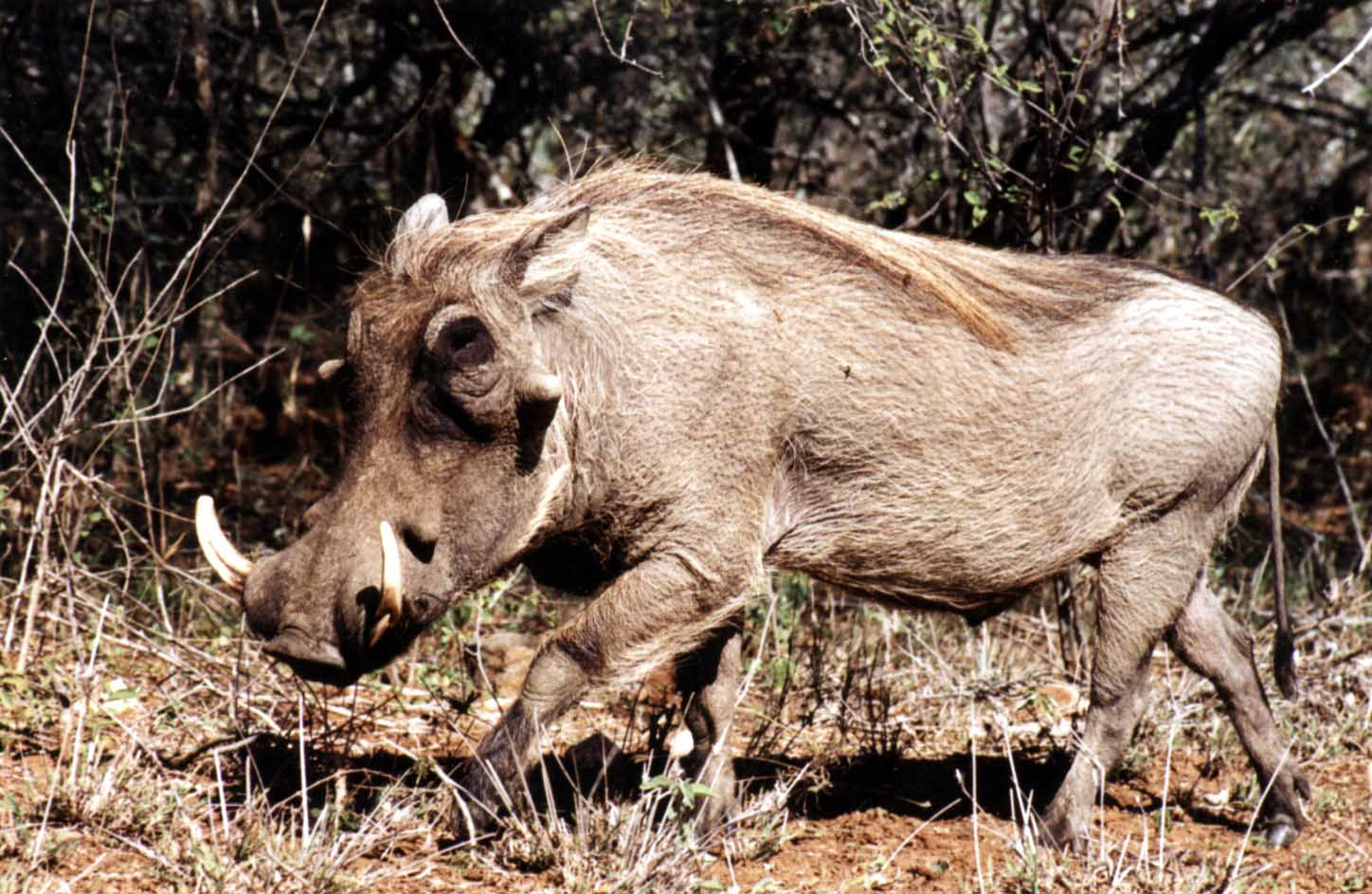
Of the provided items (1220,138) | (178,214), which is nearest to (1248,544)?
(1220,138)

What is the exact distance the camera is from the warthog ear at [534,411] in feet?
9.07

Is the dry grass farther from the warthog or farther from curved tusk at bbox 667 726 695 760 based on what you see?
the warthog

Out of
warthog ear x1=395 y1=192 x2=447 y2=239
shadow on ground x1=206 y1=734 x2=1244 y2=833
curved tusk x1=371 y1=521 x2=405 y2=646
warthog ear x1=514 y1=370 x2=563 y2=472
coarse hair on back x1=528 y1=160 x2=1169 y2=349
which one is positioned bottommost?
shadow on ground x1=206 y1=734 x2=1244 y2=833

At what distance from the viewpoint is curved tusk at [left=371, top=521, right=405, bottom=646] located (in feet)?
8.53

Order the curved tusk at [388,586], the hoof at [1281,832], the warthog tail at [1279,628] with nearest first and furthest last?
1. the curved tusk at [388,586]
2. the hoof at [1281,832]
3. the warthog tail at [1279,628]

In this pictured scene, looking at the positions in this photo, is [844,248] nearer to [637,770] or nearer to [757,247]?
[757,247]

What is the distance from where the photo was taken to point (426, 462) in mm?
2768

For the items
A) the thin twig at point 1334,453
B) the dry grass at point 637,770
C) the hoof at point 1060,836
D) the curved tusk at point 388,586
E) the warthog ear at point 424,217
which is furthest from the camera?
the thin twig at point 1334,453

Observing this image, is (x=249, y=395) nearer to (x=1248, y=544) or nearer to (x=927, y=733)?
(x=927, y=733)

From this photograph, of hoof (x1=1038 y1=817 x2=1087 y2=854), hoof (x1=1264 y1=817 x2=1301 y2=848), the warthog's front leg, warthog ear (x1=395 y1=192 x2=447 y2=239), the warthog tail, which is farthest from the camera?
the warthog tail

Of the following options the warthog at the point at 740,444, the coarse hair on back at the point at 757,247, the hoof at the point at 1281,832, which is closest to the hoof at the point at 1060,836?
the warthog at the point at 740,444

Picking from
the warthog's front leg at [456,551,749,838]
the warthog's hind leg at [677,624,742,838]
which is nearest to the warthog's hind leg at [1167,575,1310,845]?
the warthog's hind leg at [677,624,742,838]

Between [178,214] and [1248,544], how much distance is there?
400 cm

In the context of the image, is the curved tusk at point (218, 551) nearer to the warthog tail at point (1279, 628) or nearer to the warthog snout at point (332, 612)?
the warthog snout at point (332, 612)
